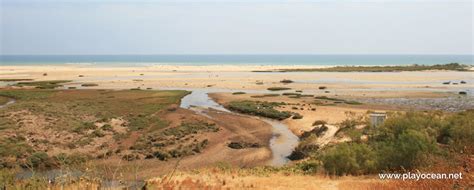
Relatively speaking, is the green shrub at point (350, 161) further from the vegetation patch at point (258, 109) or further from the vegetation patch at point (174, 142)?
the vegetation patch at point (258, 109)

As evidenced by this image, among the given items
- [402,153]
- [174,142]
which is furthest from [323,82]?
[402,153]

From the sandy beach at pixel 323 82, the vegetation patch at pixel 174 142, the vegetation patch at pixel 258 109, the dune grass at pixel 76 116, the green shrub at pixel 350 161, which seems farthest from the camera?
the sandy beach at pixel 323 82

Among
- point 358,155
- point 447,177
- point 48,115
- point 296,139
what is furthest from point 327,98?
point 447,177

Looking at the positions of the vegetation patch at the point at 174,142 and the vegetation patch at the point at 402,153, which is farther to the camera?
the vegetation patch at the point at 174,142

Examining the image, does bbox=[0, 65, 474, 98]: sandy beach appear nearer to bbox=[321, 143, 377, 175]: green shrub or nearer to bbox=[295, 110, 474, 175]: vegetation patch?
bbox=[295, 110, 474, 175]: vegetation patch

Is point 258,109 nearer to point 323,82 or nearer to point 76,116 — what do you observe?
A: point 76,116

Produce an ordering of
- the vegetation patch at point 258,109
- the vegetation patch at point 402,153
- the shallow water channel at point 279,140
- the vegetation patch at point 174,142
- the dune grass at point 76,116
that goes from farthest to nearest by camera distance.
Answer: the vegetation patch at point 258,109 → the dune grass at point 76,116 → the vegetation patch at point 174,142 → the shallow water channel at point 279,140 → the vegetation patch at point 402,153

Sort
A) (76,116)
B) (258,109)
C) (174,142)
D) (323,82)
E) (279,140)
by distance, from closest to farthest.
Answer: (174,142)
(279,140)
(76,116)
(258,109)
(323,82)

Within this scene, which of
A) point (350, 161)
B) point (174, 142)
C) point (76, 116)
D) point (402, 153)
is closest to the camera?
point (402, 153)

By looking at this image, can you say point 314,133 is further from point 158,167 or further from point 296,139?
point 158,167

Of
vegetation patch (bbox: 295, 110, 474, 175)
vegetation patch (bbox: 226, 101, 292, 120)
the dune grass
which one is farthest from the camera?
vegetation patch (bbox: 226, 101, 292, 120)

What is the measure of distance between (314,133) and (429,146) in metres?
11.8

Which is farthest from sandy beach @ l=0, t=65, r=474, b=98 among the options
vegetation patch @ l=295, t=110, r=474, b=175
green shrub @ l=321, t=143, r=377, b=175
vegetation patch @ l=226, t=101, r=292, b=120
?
green shrub @ l=321, t=143, r=377, b=175

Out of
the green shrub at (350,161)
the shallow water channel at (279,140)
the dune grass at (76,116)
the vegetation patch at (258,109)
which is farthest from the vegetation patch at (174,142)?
the green shrub at (350,161)
